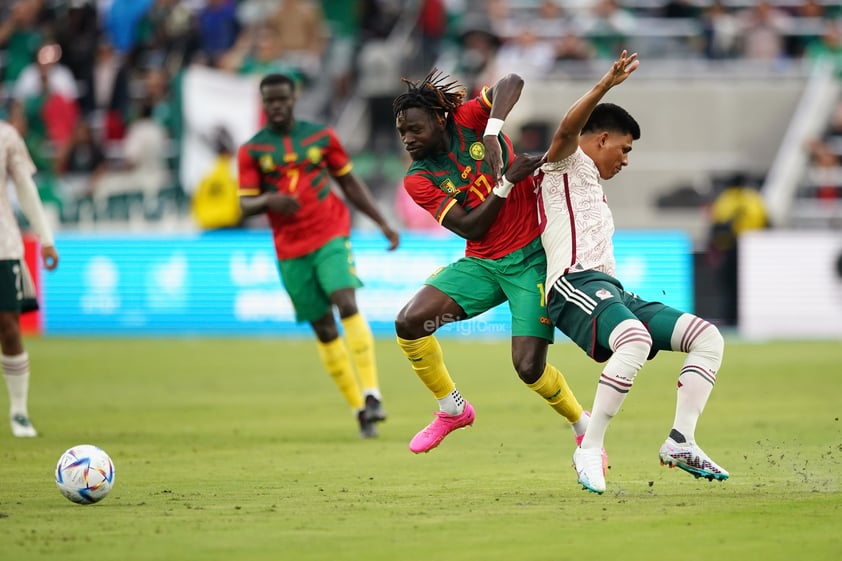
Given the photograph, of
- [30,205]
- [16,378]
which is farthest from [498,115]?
[16,378]

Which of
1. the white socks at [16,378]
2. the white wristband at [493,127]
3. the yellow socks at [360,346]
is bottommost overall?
the white socks at [16,378]

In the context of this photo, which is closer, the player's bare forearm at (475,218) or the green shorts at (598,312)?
the green shorts at (598,312)

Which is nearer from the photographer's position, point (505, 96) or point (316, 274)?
point (505, 96)

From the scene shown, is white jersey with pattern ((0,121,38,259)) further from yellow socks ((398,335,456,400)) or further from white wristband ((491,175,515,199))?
white wristband ((491,175,515,199))

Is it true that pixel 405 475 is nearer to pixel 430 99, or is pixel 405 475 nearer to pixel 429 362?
pixel 429 362

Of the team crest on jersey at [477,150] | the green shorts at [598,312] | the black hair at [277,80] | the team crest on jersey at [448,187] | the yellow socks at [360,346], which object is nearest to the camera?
the green shorts at [598,312]

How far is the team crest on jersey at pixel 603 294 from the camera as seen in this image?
8.23 metres

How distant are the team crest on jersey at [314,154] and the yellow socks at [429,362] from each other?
124 inches

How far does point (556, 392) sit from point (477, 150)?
1.57m

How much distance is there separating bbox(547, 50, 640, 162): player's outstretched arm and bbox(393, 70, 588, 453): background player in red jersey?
0.51 metres

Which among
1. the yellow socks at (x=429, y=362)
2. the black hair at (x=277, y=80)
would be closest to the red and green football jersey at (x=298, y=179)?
the black hair at (x=277, y=80)

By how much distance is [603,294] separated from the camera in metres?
8.25

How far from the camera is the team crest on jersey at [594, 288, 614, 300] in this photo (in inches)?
324

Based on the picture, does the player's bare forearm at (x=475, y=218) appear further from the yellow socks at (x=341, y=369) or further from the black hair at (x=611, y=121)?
the yellow socks at (x=341, y=369)
